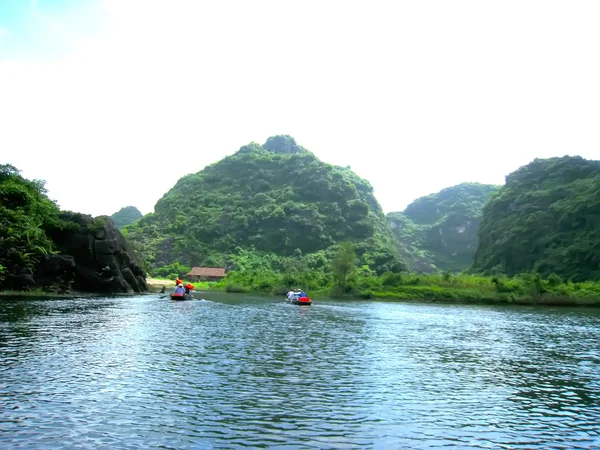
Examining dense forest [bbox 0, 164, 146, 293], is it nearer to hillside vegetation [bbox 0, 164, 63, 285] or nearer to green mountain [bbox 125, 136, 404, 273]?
hillside vegetation [bbox 0, 164, 63, 285]

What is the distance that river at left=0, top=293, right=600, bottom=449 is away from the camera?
14.8 metres

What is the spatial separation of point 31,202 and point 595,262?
379ft

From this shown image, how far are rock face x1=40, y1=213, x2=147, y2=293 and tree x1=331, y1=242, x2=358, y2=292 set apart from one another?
40067 mm

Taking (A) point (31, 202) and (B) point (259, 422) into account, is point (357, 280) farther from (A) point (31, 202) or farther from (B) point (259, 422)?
(B) point (259, 422)

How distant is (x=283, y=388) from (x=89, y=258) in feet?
202

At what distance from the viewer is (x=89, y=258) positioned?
241 ft

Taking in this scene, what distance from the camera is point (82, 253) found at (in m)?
73.1

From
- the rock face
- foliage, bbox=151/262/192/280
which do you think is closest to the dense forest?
the rock face

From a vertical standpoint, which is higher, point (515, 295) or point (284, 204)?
point (284, 204)

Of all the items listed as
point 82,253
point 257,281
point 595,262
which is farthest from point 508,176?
point 82,253

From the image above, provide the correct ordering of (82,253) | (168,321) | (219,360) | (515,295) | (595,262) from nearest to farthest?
(219,360) < (168,321) < (82,253) < (515,295) < (595,262)

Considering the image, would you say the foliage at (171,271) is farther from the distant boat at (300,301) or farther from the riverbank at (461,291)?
the distant boat at (300,301)

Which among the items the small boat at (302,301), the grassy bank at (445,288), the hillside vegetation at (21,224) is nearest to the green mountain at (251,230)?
the grassy bank at (445,288)

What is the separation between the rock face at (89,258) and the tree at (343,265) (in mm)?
40067
